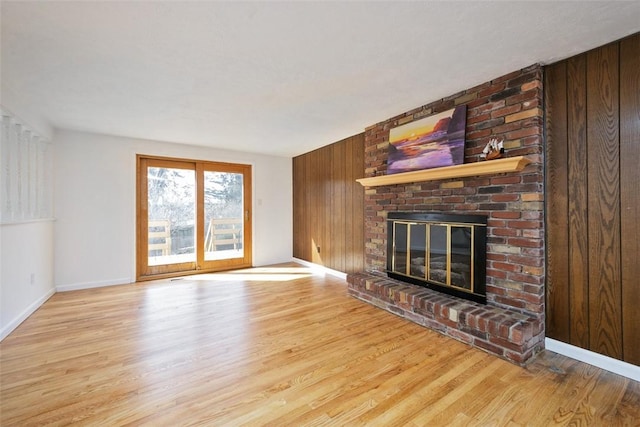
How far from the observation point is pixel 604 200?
194 cm

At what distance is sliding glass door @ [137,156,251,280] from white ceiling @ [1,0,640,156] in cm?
152

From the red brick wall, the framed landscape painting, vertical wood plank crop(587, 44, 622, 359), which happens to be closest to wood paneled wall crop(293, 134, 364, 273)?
the framed landscape painting

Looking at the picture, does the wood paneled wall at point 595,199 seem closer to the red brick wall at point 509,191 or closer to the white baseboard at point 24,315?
the red brick wall at point 509,191

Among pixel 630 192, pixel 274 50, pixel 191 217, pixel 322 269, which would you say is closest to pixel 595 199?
pixel 630 192

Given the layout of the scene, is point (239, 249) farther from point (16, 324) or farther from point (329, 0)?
point (329, 0)

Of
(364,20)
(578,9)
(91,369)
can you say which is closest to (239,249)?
(91,369)

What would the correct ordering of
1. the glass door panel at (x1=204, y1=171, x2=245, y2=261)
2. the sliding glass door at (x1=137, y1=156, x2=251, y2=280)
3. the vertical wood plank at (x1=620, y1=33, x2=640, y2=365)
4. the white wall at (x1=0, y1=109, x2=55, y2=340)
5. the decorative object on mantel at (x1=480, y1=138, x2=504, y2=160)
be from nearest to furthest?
the vertical wood plank at (x1=620, y1=33, x2=640, y2=365) → the decorative object on mantel at (x1=480, y1=138, x2=504, y2=160) → the white wall at (x1=0, y1=109, x2=55, y2=340) → the sliding glass door at (x1=137, y1=156, x2=251, y2=280) → the glass door panel at (x1=204, y1=171, x2=245, y2=261)

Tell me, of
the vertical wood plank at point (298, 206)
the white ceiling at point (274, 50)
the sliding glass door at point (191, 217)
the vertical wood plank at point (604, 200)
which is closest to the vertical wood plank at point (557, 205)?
the vertical wood plank at point (604, 200)

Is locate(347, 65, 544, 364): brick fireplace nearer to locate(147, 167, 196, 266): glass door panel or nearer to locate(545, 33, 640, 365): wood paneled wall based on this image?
locate(545, 33, 640, 365): wood paneled wall

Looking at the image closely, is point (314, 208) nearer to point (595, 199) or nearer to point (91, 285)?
point (91, 285)

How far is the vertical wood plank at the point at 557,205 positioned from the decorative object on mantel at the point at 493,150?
32cm

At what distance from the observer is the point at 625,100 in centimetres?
186

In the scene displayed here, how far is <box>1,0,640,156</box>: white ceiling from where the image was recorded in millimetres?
1599

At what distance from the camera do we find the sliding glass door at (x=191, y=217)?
4.47 metres
